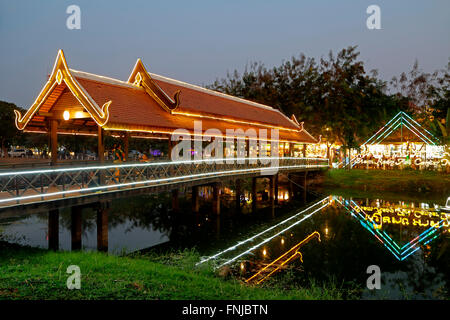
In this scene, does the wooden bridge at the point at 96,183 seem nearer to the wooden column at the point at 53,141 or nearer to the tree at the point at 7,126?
the wooden column at the point at 53,141

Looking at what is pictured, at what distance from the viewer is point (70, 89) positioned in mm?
13555

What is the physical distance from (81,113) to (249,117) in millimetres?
15114

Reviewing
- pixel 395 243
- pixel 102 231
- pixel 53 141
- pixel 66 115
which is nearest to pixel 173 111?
pixel 66 115

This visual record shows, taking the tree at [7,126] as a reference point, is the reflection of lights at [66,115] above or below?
below

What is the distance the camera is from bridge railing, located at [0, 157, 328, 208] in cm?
1090

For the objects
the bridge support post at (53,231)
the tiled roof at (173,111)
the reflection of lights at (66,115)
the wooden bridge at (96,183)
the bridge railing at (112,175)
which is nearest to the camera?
the wooden bridge at (96,183)

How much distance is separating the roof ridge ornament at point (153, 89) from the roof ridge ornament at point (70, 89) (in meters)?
5.64

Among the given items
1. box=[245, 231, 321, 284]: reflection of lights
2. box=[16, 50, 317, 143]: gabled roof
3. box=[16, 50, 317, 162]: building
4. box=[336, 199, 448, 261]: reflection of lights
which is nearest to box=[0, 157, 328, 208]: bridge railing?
box=[16, 50, 317, 162]: building

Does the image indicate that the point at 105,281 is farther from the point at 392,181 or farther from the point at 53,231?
the point at 392,181

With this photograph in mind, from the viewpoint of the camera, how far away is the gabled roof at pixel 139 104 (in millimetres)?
13562

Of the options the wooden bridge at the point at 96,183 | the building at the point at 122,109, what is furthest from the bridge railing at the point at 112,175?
the building at the point at 122,109

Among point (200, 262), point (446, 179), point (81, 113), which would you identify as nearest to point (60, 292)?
point (200, 262)

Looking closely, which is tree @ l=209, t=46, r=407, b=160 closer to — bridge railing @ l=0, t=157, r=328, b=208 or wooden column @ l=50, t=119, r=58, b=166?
bridge railing @ l=0, t=157, r=328, b=208

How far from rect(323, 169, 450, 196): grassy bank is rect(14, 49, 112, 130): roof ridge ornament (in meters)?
26.4
